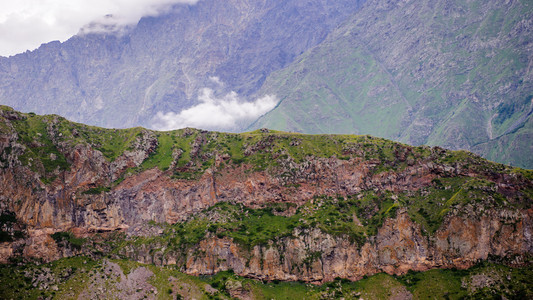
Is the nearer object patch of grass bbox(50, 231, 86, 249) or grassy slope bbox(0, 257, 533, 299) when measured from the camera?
grassy slope bbox(0, 257, 533, 299)

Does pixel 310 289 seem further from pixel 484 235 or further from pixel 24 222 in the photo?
pixel 24 222

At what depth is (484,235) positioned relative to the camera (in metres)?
194

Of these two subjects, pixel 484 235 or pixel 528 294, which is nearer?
pixel 528 294

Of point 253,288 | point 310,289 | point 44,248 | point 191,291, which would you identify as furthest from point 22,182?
point 310,289

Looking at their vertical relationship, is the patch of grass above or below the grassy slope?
above

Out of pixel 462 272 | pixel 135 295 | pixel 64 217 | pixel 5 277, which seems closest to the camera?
pixel 5 277

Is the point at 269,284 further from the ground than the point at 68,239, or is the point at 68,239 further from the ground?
the point at 68,239

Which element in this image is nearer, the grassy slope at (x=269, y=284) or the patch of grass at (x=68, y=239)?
the grassy slope at (x=269, y=284)

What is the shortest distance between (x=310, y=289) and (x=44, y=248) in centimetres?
12028

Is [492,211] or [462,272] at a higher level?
[492,211]

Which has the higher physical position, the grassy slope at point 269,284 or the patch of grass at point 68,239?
the patch of grass at point 68,239

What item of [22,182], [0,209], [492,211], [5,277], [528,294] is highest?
[22,182]

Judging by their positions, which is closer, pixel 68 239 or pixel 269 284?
pixel 68 239

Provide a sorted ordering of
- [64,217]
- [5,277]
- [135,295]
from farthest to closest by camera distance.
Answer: [64,217] → [135,295] → [5,277]
